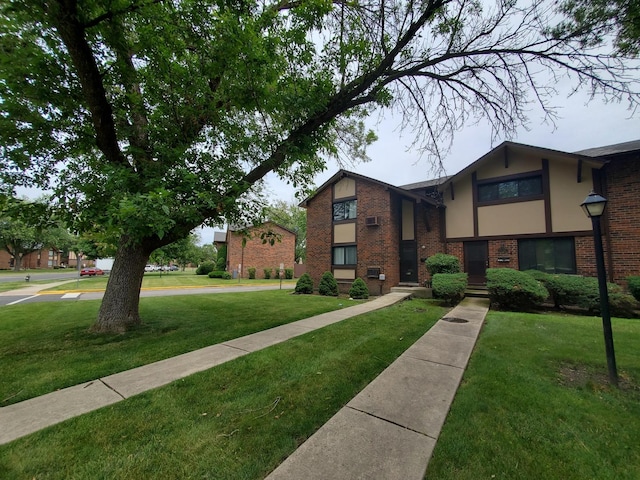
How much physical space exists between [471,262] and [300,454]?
40.1 feet

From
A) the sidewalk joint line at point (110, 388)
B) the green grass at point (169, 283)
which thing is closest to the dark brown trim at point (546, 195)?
the sidewalk joint line at point (110, 388)

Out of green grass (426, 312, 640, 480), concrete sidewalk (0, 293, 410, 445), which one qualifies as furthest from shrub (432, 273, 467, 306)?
concrete sidewalk (0, 293, 410, 445)

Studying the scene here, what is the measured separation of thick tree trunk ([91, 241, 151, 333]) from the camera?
6.12m

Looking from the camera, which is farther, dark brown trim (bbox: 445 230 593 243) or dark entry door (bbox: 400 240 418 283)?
dark entry door (bbox: 400 240 418 283)

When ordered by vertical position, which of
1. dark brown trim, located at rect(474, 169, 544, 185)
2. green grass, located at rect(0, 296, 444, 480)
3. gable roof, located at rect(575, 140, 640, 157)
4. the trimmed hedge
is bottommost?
green grass, located at rect(0, 296, 444, 480)

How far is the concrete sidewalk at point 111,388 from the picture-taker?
2740 millimetres

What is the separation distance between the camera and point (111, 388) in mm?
3465

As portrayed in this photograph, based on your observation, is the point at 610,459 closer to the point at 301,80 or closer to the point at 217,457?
the point at 217,457

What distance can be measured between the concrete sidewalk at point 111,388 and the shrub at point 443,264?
810 centimetres

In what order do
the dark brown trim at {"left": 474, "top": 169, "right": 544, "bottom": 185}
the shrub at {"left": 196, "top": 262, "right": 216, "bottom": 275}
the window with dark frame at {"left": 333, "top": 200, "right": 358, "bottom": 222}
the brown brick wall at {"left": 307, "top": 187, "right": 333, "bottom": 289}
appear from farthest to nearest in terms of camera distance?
the shrub at {"left": 196, "top": 262, "right": 216, "bottom": 275}, the brown brick wall at {"left": 307, "top": 187, "right": 333, "bottom": 289}, the window with dark frame at {"left": 333, "top": 200, "right": 358, "bottom": 222}, the dark brown trim at {"left": 474, "top": 169, "right": 544, "bottom": 185}

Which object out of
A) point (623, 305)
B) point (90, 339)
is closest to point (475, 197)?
point (623, 305)

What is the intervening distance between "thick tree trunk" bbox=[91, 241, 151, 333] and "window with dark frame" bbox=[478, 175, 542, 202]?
42.5ft

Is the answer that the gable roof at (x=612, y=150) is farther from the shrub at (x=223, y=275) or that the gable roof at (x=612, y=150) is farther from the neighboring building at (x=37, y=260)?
the neighboring building at (x=37, y=260)

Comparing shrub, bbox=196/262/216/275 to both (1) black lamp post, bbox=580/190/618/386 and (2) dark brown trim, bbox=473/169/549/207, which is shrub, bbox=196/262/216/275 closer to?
(2) dark brown trim, bbox=473/169/549/207
